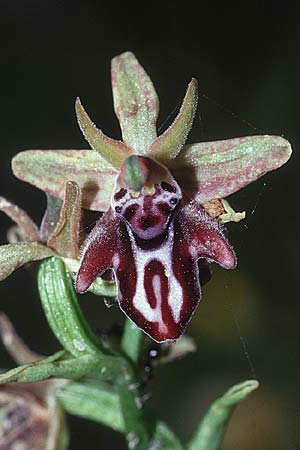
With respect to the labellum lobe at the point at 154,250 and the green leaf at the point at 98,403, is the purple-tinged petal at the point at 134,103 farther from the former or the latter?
the green leaf at the point at 98,403

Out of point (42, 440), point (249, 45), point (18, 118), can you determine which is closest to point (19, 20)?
point (18, 118)

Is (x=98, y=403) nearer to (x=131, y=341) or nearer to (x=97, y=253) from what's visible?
(x=131, y=341)

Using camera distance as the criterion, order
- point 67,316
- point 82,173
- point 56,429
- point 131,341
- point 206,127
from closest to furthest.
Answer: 1. point 82,173
2. point 67,316
3. point 131,341
4. point 56,429
5. point 206,127

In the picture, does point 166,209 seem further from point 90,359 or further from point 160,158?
point 90,359

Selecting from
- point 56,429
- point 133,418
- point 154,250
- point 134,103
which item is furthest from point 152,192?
point 56,429

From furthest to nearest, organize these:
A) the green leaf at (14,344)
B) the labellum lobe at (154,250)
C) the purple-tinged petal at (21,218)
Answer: the green leaf at (14,344) < the purple-tinged petal at (21,218) < the labellum lobe at (154,250)

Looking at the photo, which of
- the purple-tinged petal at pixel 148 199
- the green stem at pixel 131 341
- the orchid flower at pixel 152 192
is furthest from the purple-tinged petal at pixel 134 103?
the green stem at pixel 131 341

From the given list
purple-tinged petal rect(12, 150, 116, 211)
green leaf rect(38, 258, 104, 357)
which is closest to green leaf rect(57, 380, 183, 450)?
green leaf rect(38, 258, 104, 357)
